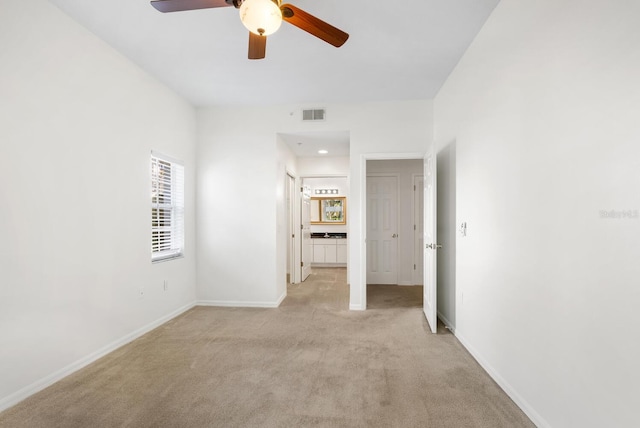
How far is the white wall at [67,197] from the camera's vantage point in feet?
7.61

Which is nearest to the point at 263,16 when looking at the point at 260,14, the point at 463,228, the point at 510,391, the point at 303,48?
the point at 260,14

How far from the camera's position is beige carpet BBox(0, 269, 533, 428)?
6.92 feet

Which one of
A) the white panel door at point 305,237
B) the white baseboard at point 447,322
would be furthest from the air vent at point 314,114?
the white baseboard at point 447,322

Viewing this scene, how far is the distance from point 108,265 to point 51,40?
6.29 feet

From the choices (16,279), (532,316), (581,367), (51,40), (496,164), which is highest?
(51,40)

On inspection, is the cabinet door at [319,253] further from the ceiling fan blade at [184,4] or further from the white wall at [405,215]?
the ceiling fan blade at [184,4]

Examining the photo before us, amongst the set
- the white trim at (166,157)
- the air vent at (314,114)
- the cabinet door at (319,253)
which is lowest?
the cabinet door at (319,253)

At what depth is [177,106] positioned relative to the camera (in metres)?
4.42

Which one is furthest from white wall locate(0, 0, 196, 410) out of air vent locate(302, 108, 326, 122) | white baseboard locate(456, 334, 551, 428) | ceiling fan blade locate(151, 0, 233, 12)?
white baseboard locate(456, 334, 551, 428)

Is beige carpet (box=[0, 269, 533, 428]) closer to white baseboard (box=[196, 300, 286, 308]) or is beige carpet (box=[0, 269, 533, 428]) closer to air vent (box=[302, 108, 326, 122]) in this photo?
white baseboard (box=[196, 300, 286, 308])

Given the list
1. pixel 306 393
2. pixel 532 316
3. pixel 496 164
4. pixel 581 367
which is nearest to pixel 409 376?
pixel 306 393

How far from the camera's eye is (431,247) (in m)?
3.84

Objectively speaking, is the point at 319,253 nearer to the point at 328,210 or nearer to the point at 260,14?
the point at 328,210

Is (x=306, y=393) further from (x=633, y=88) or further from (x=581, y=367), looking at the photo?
(x=633, y=88)
